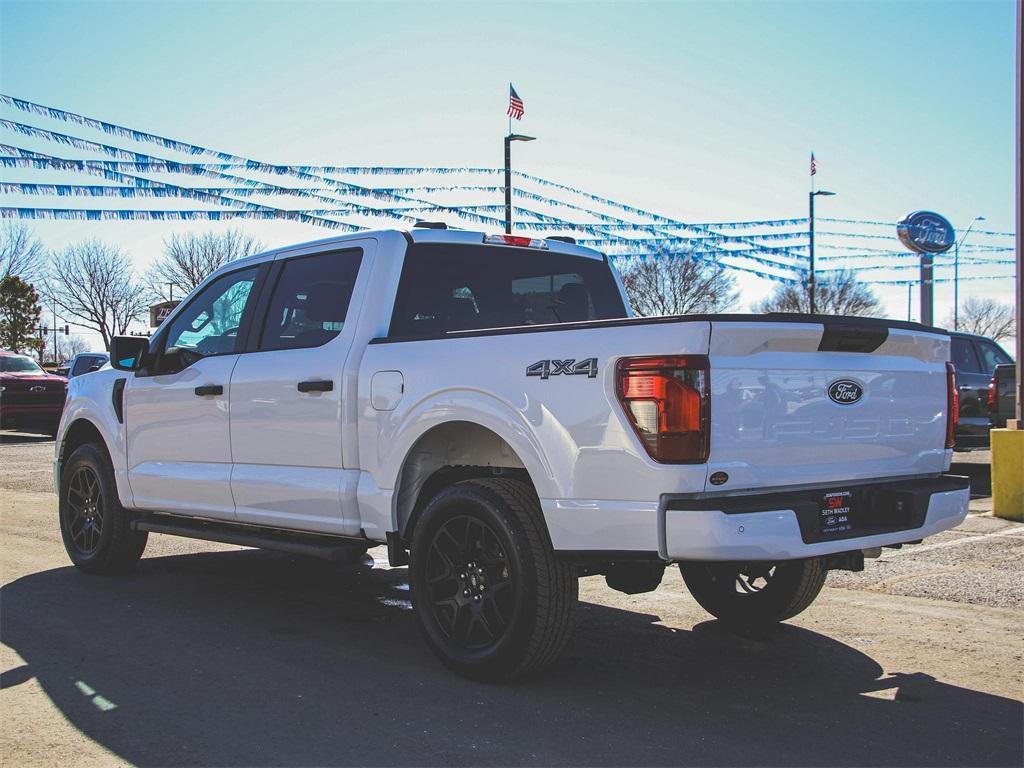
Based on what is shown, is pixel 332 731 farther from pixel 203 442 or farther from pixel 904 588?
pixel 904 588

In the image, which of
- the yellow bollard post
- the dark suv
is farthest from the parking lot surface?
the dark suv

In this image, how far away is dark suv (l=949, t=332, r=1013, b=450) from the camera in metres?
13.9

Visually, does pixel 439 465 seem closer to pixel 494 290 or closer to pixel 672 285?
pixel 494 290

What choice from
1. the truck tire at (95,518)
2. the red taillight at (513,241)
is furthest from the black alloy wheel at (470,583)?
the truck tire at (95,518)

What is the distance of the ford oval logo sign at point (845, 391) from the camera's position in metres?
4.07

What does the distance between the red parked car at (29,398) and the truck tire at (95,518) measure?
1393 cm

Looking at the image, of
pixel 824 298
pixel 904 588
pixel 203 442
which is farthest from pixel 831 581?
pixel 824 298

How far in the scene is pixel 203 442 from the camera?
5.80 m

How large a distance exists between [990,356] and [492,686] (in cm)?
1297

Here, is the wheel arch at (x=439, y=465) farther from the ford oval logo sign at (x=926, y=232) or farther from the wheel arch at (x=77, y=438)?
the ford oval logo sign at (x=926, y=232)

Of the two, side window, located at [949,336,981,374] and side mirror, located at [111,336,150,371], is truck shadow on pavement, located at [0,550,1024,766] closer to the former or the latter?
side mirror, located at [111,336,150,371]

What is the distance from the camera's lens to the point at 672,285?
4759 cm

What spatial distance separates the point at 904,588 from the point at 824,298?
50328mm

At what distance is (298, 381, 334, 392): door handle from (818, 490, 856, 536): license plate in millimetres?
2379
